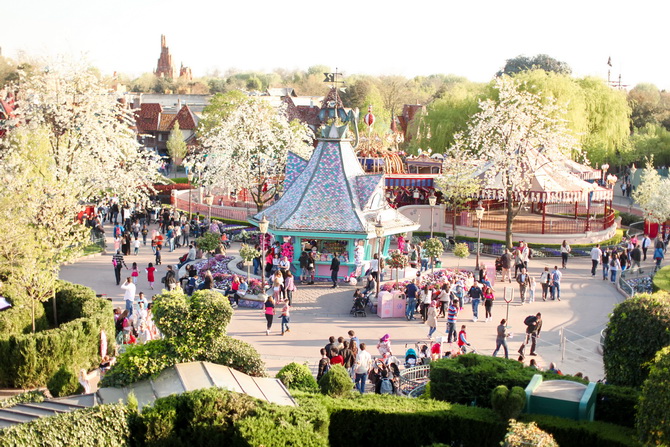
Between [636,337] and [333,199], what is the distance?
15.0m

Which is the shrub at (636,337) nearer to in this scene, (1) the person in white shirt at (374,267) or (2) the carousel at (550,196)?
(1) the person in white shirt at (374,267)

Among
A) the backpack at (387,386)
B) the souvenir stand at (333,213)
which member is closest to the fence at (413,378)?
the backpack at (387,386)

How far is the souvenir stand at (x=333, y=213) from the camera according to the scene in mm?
28062

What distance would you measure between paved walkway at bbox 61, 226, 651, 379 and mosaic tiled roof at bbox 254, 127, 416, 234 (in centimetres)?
226

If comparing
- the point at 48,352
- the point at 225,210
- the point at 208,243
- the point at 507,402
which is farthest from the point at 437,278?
the point at 225,210

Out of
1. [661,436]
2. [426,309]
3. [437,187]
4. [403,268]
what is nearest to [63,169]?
[403,268]

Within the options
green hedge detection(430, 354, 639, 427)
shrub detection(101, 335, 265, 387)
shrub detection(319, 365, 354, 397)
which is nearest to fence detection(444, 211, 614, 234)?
green hedge detection(430, 354, 639, 427)

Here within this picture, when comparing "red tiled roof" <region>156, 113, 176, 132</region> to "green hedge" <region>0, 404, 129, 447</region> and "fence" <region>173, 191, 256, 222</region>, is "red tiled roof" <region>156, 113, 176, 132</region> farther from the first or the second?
"green hedge" <region>0, 404, 129, 447</region>

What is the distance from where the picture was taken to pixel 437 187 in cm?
4200

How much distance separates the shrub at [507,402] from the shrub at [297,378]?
3.15 m

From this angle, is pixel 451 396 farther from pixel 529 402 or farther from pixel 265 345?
pixel 265 345

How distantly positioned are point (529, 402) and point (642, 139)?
57.5m

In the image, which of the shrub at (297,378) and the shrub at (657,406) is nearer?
the shrub at (657,406)

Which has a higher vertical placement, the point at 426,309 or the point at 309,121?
the point at 309,121
